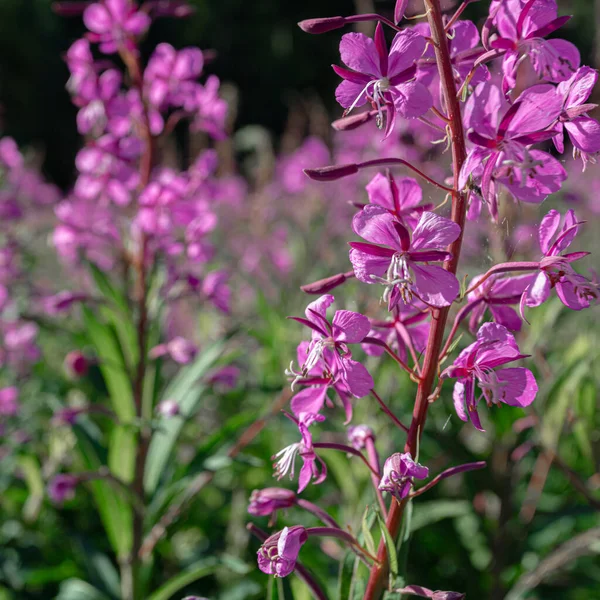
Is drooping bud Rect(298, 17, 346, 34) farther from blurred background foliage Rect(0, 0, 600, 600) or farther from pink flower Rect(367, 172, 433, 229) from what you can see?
blurred background foliage Rect(0, 0, 600, 600)

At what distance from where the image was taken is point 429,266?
88 centimetres

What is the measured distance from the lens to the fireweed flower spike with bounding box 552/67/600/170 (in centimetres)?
87

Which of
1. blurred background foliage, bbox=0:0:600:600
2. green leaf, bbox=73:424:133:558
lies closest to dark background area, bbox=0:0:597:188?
blurred background foliage, bbox=0:0:600:600

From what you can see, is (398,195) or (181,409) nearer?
(398,195)

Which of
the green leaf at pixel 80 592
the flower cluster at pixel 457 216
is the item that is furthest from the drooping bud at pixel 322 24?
the green leaf at pixel 80 592

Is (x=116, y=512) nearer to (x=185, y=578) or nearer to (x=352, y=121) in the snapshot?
(x=185, y=578)

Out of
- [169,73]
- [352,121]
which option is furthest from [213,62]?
[352,121]

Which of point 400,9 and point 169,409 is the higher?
point 400,9

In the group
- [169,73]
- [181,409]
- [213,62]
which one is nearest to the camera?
[181,409]

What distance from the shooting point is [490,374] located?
904 mm

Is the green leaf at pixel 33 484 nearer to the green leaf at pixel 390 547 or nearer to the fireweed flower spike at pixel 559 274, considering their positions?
the green leaf at pixel 390 547

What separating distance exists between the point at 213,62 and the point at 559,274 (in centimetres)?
2219

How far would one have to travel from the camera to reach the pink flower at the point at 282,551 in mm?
926

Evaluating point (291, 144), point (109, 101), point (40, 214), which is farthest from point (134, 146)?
point (291, 144)
